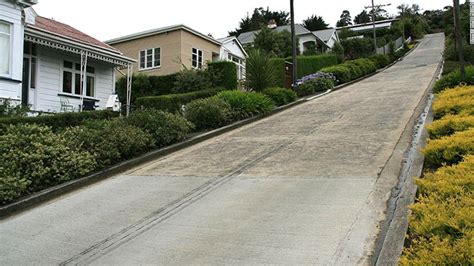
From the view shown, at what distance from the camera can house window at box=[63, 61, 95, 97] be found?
17859 millimetres

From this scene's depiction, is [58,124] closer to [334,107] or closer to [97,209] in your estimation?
[97,209]

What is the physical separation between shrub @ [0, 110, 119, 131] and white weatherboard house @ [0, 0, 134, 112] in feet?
6.09

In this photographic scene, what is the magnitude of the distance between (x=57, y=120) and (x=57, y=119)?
30 millimetres

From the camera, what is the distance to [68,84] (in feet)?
59.0

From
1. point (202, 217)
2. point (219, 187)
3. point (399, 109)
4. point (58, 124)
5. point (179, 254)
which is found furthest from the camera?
point (399, 109)

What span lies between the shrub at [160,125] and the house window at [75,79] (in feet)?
24.7

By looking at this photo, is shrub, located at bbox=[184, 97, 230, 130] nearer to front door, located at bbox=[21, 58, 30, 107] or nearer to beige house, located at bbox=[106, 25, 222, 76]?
front door, located at bbox=[21, 58, 30, 107]

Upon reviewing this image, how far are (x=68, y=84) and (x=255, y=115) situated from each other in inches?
319

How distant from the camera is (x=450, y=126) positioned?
8.22 meters

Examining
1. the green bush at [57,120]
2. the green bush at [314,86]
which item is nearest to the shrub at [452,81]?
the green bush at [314,86]

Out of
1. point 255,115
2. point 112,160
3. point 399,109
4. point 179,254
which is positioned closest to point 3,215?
point 112,160

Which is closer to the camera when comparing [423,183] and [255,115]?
[423,183]

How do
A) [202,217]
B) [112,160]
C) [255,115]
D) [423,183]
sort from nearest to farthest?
[423,183] → [202,217] → [112,160] → [255,115]

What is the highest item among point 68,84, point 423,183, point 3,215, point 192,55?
point 192,55
